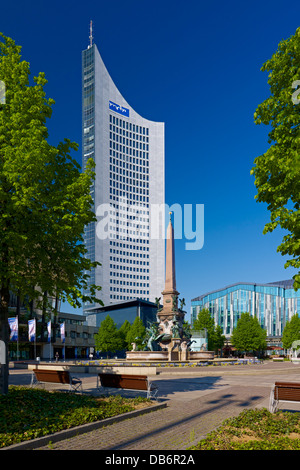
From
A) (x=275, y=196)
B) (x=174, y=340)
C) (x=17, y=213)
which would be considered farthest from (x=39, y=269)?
(x=174, y=340)

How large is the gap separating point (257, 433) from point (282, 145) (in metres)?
7.68

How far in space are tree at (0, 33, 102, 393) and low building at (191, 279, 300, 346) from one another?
123128mm

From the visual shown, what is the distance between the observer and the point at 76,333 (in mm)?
104812

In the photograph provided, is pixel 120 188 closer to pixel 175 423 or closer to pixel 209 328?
pixel 209 328

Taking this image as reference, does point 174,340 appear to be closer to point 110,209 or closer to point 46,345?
point 46,345

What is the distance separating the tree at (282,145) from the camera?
34.1 ft

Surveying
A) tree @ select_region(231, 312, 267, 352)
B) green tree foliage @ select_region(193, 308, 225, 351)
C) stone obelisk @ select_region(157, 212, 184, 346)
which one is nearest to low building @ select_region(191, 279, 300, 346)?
tree @ select_region(231, 312, 267, 352)

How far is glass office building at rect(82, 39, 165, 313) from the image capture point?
162 m

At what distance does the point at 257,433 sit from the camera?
907 cm

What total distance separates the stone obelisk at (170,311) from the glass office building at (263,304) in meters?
81.8

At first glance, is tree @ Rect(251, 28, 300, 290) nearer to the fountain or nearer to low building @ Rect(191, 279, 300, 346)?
the fountain

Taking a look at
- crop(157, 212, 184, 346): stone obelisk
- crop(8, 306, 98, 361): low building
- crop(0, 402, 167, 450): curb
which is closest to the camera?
crop(0, 402, 167, 450): curb

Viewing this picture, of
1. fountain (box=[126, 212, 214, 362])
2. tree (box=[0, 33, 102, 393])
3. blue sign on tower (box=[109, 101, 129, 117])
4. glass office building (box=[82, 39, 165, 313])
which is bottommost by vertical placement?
fountain (box=[126, 212, 214, 362])
